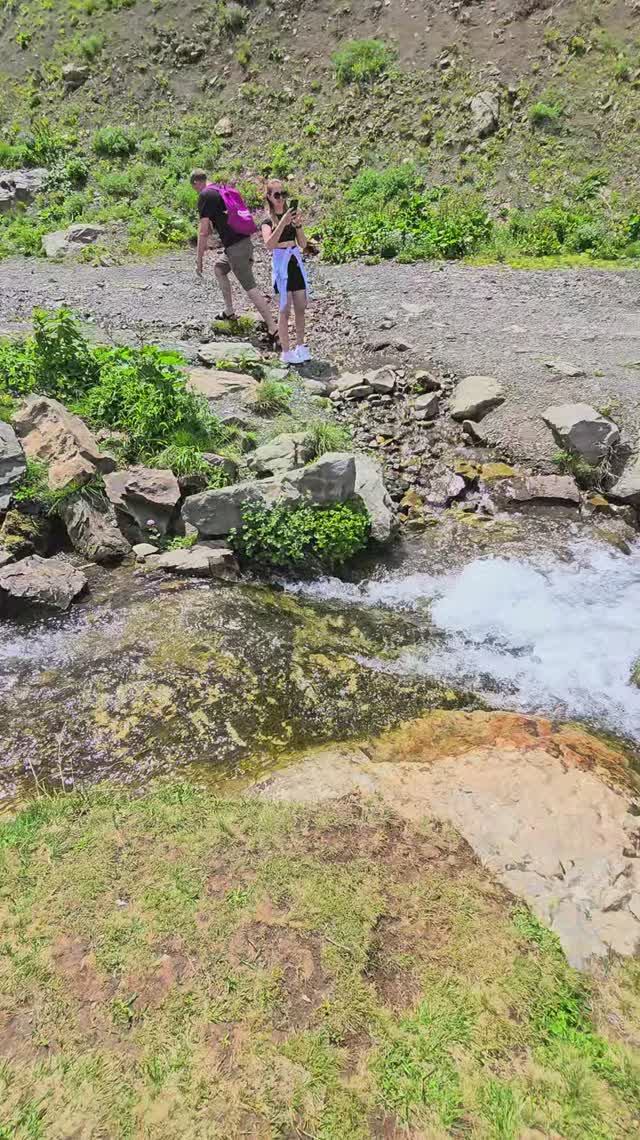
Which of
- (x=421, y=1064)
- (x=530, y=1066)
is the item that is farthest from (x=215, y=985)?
(x=530, y=1066)

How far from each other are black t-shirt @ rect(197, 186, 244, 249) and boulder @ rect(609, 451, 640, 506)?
602 centimetres

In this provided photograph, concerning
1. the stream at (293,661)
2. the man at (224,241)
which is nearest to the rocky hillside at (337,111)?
the man at (224,241)

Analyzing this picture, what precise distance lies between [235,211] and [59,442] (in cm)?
457

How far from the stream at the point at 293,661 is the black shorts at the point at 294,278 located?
Answer: 14.4 feet

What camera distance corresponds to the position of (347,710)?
477cm

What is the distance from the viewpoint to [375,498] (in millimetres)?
6719

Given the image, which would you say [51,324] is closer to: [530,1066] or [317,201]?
[530,1066]

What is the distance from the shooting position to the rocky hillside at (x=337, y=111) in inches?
636

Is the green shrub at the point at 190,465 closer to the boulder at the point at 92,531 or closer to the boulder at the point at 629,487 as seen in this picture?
the boulder at the point at 92,531

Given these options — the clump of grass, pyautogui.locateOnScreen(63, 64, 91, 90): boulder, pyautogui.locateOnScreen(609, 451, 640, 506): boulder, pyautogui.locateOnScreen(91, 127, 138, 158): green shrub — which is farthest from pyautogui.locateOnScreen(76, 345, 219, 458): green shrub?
pyautogui.locateOnScreen(63, 64, 91, 90): boulder

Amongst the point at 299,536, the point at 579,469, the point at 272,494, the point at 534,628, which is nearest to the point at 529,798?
the point at 534,628

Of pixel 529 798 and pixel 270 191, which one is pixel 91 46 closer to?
pixel 270 191

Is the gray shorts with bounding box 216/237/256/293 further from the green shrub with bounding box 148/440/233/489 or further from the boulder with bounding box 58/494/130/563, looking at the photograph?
the boulder with bounding box 58/494/130/563

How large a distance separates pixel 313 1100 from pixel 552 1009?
105cm
